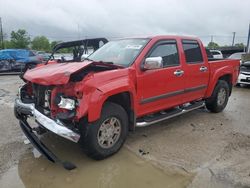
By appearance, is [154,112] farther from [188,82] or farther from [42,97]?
[42,97]

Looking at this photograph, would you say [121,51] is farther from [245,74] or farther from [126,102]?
[245,74]

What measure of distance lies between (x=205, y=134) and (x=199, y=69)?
1.44 meters

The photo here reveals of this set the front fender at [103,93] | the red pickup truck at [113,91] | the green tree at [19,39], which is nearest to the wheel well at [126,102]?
the red pickup truck at [113,91]

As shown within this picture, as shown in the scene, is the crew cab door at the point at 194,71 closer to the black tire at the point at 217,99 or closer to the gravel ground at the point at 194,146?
the black tire at the point at 217,99

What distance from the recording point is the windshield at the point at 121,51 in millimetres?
4461

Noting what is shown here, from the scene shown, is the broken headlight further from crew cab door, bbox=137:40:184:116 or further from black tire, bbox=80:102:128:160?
crew cab door, bbox=137:40:184:116

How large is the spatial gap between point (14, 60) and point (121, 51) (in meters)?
13.9

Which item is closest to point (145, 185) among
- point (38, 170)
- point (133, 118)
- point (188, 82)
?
point (133, 118)

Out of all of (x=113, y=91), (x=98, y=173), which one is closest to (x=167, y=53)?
(x=113, y=91)

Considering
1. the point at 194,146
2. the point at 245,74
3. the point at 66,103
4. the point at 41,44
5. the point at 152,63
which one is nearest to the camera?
the point at 66,103

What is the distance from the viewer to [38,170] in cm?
361

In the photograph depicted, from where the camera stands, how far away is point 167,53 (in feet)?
16.2

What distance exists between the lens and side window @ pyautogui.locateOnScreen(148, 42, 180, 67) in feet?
15.5

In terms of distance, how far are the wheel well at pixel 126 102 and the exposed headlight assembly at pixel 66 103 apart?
66 cm
